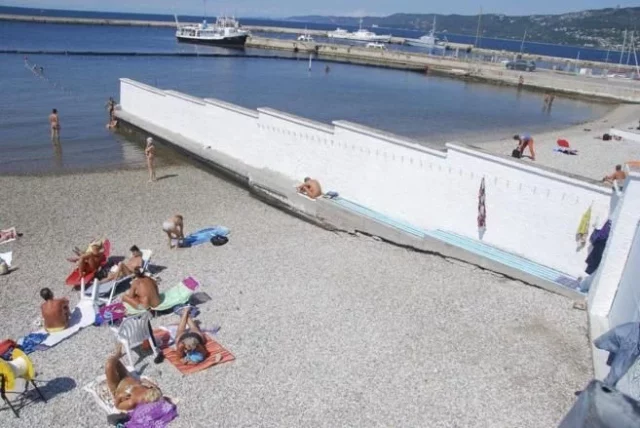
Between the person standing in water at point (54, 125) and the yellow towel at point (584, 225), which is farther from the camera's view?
the person standing in water at point (54, 125)

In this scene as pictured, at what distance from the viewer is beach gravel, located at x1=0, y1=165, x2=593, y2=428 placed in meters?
6.67

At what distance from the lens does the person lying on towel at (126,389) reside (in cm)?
643

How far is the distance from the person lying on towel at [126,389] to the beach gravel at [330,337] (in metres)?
0.32

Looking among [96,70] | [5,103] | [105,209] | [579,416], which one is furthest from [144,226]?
[96,70]

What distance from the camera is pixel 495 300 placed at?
9.40 metres

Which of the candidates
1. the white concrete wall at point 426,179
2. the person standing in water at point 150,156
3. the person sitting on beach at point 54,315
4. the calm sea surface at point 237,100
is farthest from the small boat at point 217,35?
the person sitting on beach at point 54,315

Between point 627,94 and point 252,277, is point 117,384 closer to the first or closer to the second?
point 252,277

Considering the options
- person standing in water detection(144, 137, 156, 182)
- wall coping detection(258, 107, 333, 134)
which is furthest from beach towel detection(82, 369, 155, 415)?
person standing in water detection(144, 137, 156, 182)

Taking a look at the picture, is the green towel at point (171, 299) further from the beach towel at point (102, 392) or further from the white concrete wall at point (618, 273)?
the white concrete wall at point (618, 273)

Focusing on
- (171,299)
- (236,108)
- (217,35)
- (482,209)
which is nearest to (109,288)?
(171,299)

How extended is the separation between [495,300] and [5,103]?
29266mm

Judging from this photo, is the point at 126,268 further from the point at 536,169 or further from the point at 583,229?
the point at 583,229

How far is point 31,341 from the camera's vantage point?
310 inches

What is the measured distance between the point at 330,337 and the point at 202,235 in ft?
17.5
